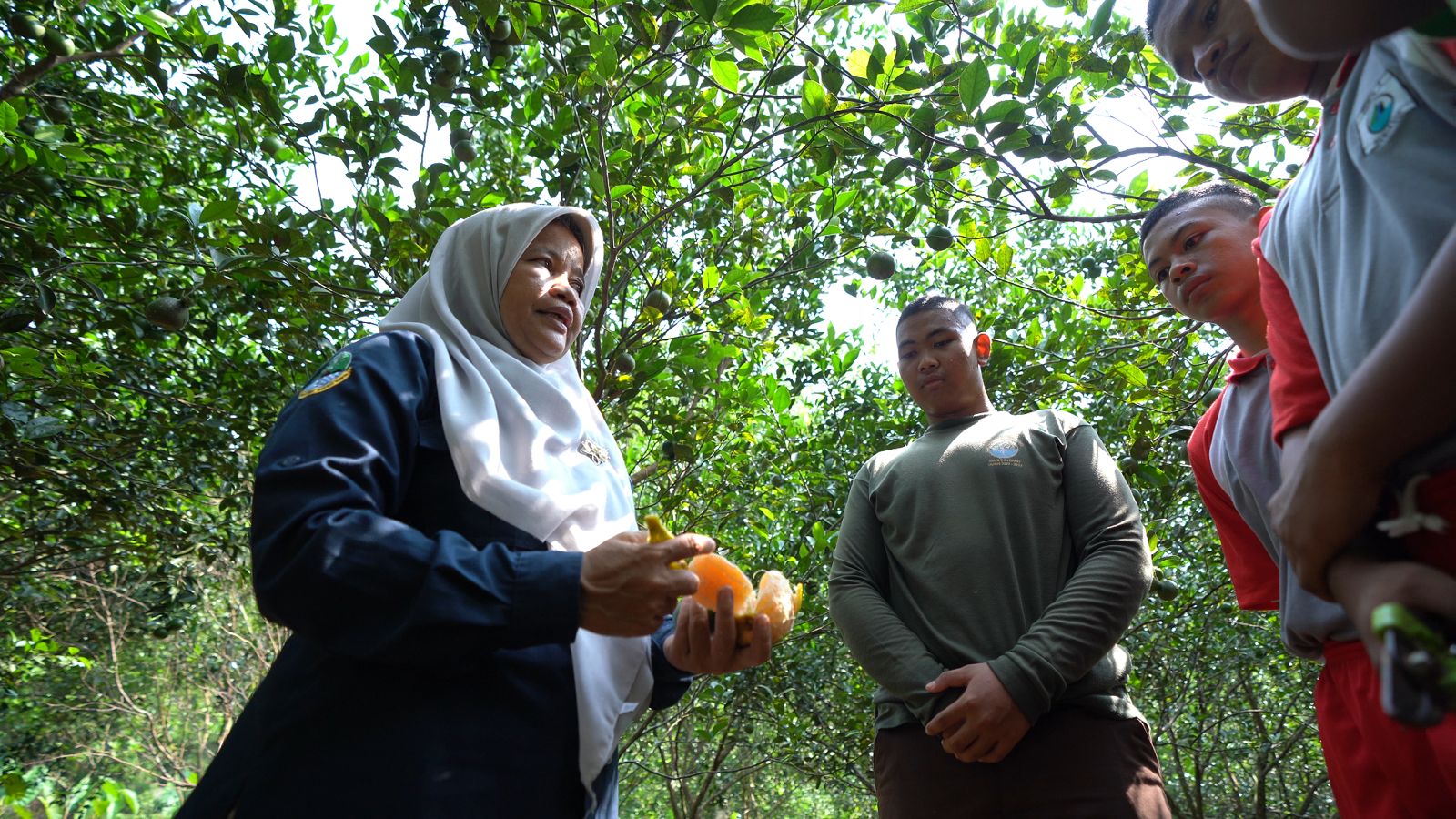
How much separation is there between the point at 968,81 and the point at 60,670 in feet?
39.1

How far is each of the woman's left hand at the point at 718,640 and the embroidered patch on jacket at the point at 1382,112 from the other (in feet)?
3.28

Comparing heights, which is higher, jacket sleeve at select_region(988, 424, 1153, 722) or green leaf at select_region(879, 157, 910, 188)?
green leaf at select_region(879, 157, 910, 188)

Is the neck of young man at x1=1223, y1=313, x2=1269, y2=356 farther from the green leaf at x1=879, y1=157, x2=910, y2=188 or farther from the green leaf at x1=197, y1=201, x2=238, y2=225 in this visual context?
the green leaf at x1=197, y1=201, x2=238, y2=225

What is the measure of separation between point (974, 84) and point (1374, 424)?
5.06 feet

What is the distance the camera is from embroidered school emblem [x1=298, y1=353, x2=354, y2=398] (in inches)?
53.8

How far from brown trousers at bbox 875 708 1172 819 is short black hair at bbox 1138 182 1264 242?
3.88ft

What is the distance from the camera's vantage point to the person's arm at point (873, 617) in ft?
6.86

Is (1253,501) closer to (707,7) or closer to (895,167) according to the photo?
(895,167)

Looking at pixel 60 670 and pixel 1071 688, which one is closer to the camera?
pixel 1071 688

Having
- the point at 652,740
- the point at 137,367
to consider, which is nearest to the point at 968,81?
the point at 137,367

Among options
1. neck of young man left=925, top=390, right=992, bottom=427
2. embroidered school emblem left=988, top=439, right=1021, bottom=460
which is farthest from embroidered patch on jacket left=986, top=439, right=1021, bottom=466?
neck of young man left=925, top=390, right=992, bottom=427

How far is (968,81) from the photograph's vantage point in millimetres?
2180

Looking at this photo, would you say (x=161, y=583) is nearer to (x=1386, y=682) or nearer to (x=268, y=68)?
(x=268, y=68)

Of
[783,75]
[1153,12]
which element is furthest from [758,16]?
[1153,12]
